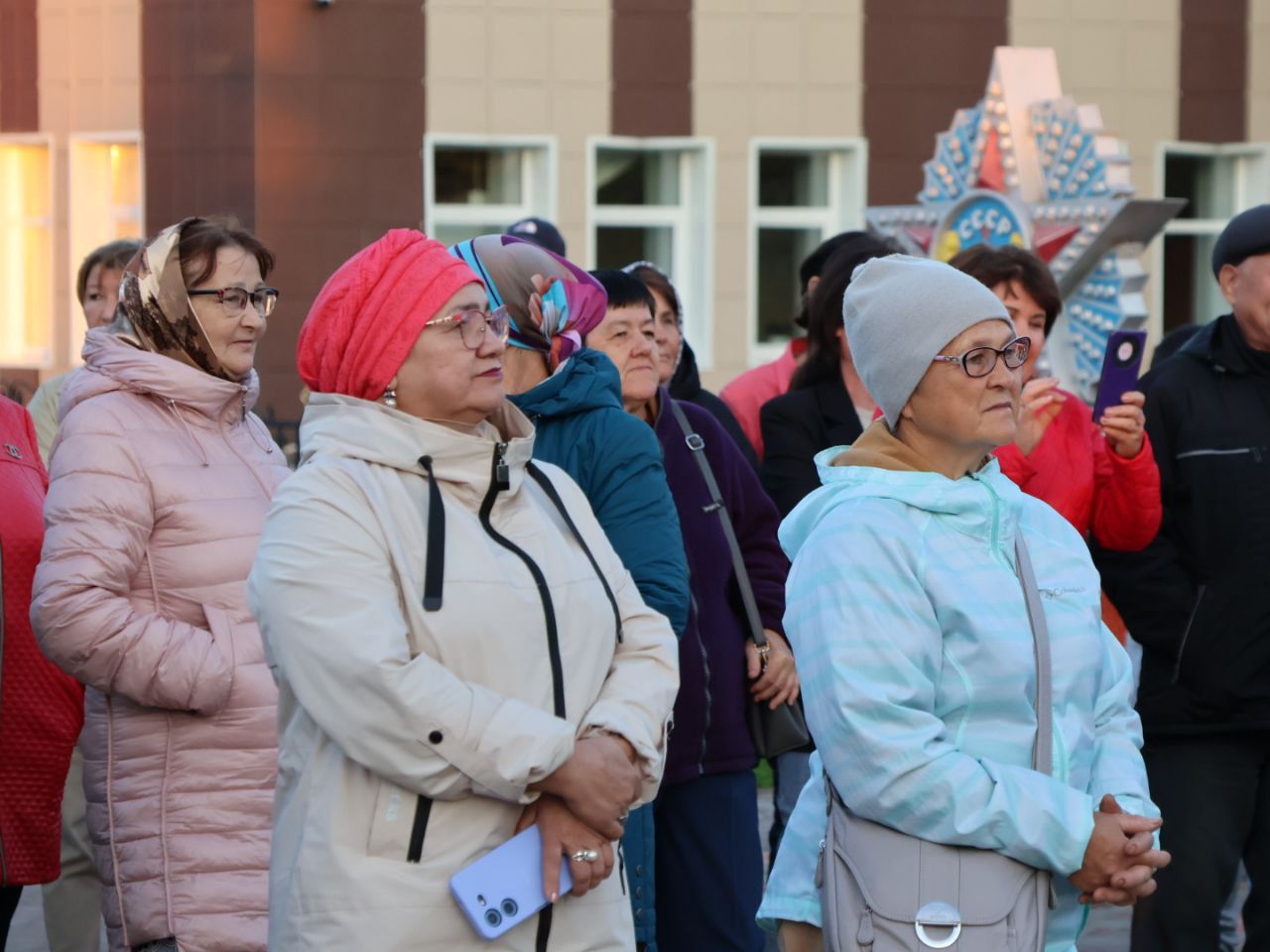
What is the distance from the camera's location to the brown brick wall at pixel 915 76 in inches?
689

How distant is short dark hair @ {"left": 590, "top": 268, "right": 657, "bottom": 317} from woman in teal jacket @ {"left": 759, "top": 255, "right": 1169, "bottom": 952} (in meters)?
1.55

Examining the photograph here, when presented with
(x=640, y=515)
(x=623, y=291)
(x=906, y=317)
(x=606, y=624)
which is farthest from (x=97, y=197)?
(x=606, y=624)

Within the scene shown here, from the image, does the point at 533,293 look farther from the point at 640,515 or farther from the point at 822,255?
the point at 822,255

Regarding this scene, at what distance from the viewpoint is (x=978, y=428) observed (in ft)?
12.5

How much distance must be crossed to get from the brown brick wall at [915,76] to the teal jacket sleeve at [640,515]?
43.5 feet

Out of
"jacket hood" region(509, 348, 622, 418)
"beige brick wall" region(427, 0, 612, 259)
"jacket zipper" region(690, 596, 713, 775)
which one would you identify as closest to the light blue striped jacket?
"jacket hood" region(509, 348, 622, 418)

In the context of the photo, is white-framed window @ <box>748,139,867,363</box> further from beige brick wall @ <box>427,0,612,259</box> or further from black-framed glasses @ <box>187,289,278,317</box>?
black-framed glasses @ <box>187,289,278,317</box>

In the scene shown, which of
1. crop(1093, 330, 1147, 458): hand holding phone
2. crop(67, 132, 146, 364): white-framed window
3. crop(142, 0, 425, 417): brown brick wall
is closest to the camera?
crop(1093, 330, 1147, 458): hand holding phone

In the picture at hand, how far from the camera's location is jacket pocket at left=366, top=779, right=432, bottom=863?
3361 mm

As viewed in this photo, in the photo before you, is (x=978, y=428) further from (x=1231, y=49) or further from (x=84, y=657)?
A: (x=1231, y=49)

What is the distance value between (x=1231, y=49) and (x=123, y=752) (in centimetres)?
1538

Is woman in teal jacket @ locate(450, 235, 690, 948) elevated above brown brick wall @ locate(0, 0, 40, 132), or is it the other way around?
brown brick wall @ locate(0, 0, 40, 132)

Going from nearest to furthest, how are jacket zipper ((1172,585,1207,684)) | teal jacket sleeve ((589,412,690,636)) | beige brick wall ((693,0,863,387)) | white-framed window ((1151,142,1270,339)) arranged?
teal jacket sleeve ((589,412,690,636)), jacket zipper ((1172,585,1207,684)), beige brick wall ((693,0,863,387)), white-framed window ((1151,142,1270,339))

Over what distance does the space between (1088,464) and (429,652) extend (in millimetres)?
2698
